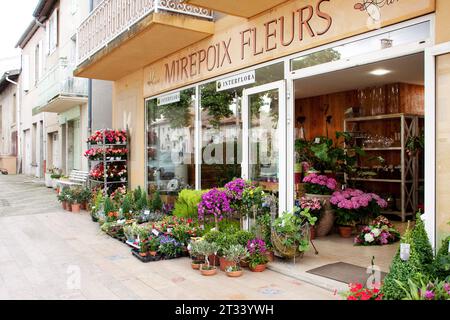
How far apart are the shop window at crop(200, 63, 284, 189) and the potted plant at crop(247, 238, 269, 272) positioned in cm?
199

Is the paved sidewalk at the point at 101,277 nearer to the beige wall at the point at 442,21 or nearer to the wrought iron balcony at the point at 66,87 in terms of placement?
the beige wall at the point at 442,21

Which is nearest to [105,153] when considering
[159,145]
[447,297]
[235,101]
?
[159,145]

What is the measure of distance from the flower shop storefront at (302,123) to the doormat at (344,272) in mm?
207

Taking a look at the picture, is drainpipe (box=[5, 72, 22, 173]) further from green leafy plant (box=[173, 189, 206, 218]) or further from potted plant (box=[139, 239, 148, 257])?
potted plant (box=[139, 239, 148, 257])

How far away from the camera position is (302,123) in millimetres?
11711

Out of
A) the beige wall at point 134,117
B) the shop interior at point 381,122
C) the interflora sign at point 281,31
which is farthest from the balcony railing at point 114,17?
the shop interior at point 381,122

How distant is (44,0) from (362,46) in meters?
16.4

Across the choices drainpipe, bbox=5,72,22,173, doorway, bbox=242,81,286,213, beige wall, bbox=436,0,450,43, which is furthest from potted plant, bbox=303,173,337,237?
drainpipe, bbox=5,72,22,173

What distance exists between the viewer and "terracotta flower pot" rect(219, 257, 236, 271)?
5.34 metres

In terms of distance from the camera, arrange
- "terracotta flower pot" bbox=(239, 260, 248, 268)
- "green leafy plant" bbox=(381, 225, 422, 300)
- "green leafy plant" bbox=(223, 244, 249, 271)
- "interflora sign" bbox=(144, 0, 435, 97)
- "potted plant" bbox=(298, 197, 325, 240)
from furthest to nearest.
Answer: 1. "potted plant" bbox=(298, 197, 325, 240)
2. "terracotta flower pot" bbox=(239, 260, 248, 268)
3. "green leafy plant" bbox=(223, 244, 249, 271)
4. "interflora sign" bbox=(144, 0, 435, 97)
5. "green leafy plant" bbox=(381, 225, 422, 300)

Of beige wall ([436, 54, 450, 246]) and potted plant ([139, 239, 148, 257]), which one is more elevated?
beige wall ([436, 54, 450, 246])

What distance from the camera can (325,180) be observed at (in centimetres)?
763

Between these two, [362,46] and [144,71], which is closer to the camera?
[362,46]

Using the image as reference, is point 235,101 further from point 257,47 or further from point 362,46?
point 362,46
